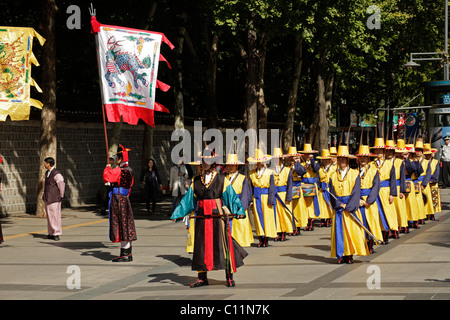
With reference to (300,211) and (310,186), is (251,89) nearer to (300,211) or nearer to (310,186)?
(310,186)

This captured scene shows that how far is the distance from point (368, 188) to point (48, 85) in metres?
10.0

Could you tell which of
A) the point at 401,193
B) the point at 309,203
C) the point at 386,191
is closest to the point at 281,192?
the point at 386,191

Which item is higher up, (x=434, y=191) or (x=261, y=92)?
(x=261, y=92)

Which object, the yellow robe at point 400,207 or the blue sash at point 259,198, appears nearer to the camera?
the blue sash at point 259,198

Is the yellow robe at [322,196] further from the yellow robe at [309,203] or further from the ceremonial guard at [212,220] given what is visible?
the ceremonial guard at [212,220]

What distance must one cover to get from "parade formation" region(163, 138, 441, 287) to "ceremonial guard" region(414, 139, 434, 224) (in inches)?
0.9

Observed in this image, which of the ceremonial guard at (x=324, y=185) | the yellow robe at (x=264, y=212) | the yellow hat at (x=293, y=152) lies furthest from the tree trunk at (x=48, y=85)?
the yellow robe at (x=264, y=212)

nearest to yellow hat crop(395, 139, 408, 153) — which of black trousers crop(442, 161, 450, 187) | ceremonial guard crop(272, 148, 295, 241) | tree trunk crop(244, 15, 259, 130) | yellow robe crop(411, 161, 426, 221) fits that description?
yellow robe crop(411, 161, 426, 221)

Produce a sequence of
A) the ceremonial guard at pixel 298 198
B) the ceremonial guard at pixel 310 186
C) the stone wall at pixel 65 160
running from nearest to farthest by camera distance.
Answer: the ceremonial guard at pixel 298 198
the ceremonial guard at pixel 310 186
the stone wall at pixel 65 160

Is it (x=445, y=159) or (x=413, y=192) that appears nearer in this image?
(x=413, y=192)

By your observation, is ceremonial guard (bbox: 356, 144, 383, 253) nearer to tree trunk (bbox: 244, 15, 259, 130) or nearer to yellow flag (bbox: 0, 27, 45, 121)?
yellow flag (bbox: 0, 27, 45, 121)

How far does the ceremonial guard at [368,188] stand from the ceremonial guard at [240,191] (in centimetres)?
184

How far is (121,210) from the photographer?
14062 mm

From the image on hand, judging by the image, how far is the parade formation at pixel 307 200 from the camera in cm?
1139
